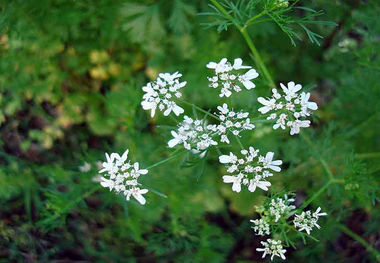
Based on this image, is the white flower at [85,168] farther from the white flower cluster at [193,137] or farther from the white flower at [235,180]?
the white flower at [235,180]

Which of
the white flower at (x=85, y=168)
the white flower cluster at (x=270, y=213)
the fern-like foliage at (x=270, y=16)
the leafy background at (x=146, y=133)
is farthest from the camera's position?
the leafy background at (x=146, y=133)

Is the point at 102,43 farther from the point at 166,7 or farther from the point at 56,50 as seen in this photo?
the point at 166,7

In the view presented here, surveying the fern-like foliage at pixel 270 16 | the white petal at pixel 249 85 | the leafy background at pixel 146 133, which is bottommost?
the leafy background at pixel 146 133

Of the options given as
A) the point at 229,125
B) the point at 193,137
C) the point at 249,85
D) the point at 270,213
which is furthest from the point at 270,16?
the point at 270,213

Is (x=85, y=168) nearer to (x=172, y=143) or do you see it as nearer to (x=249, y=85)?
(x=172, y=143)

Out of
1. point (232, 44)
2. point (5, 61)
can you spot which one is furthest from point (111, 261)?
point (232, 44)

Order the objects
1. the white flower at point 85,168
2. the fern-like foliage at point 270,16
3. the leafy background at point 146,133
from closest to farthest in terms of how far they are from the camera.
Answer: the fern-like foliage at point 270,16 < the white flower at point 85,168 < the leafy background at point 146,133

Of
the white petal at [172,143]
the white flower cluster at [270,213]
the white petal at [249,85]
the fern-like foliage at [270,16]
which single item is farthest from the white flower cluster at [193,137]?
the fern-like foliage at [270,16]
